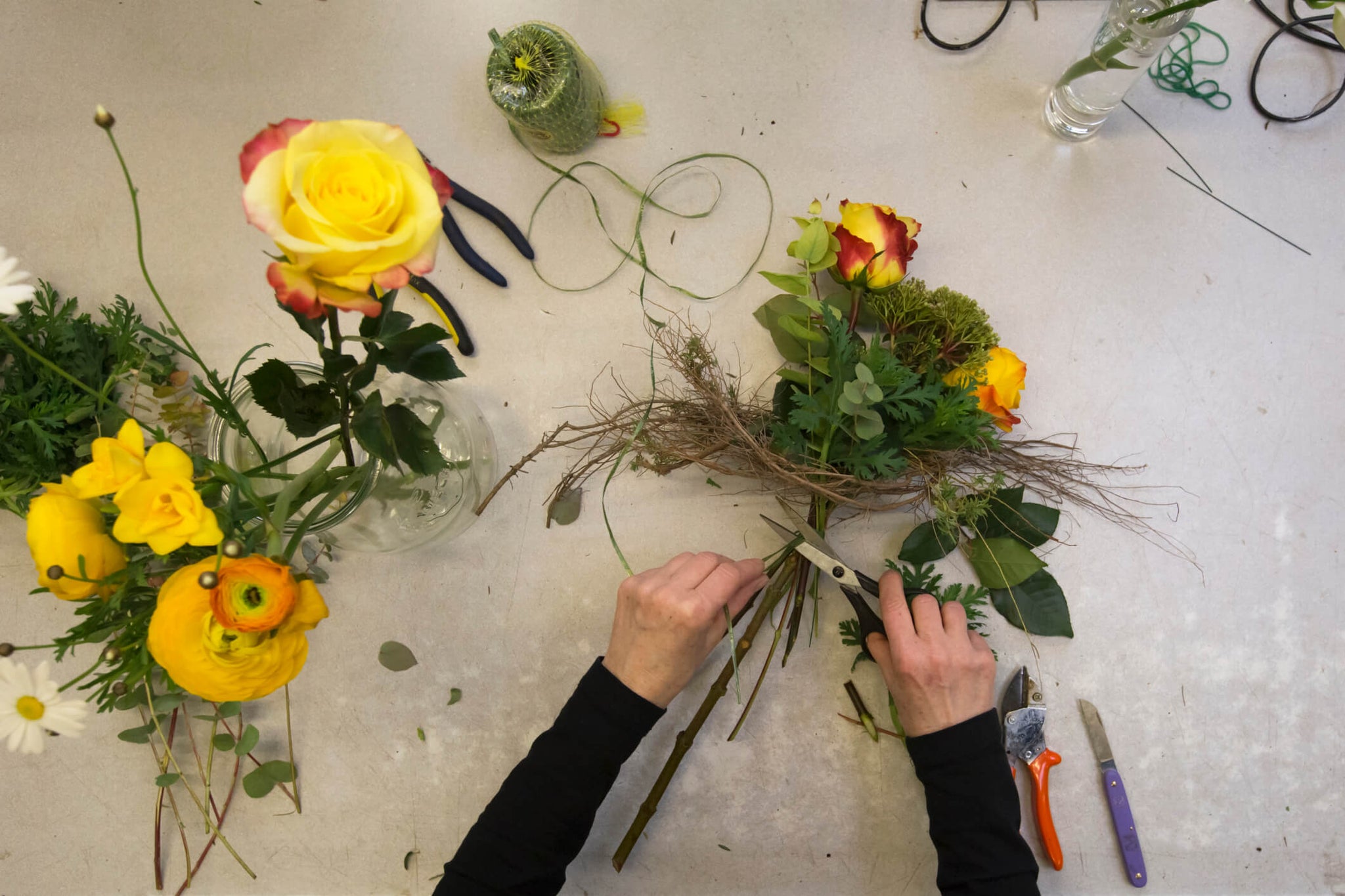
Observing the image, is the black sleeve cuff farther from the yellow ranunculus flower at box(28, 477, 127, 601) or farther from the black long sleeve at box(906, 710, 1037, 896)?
the yellow ranunculus flower at box(28, 477, 127, 601)

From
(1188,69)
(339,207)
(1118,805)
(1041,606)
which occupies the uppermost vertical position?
(339,207)

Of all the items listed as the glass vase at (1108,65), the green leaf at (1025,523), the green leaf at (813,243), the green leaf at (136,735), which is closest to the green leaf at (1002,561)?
the green leaf at (1025,523)

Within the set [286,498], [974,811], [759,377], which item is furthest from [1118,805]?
[286,498]

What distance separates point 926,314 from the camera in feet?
2.61

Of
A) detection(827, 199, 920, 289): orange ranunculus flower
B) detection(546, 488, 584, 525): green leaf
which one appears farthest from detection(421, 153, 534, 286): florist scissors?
detection(827, 199, 920, 289): orange ranunculus flower

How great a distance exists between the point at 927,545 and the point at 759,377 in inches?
10.6

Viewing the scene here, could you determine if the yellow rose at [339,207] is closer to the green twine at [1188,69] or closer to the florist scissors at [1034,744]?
the florist scissors at [1034,744]

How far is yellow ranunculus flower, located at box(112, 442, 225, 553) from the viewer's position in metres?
0.43

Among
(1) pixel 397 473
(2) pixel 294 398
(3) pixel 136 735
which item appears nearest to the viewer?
(2) pixel 294 398

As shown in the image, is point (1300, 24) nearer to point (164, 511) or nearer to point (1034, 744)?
point (1034, 744)

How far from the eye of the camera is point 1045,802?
2.78 feet

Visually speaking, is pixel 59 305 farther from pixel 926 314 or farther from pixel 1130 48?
pixel 1130 48

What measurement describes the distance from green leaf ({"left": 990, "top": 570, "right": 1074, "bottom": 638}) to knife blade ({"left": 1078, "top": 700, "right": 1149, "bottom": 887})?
0.10m

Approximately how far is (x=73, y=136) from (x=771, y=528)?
983 millimetres
